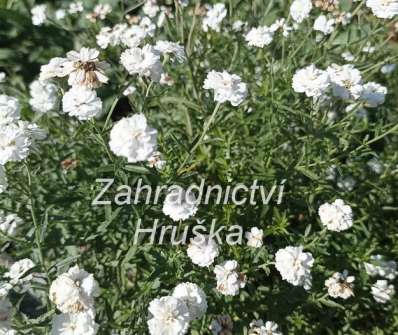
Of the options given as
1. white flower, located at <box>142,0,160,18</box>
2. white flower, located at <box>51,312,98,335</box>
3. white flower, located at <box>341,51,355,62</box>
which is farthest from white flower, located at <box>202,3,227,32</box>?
white flower, located at <box>51,312,98,335</box>

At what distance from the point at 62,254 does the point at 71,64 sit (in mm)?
1241

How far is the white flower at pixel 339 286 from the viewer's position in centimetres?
233

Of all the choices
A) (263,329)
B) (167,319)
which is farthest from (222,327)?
(167,319)

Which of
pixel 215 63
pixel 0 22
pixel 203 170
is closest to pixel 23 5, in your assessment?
pixel 0 22

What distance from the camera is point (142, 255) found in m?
2.53

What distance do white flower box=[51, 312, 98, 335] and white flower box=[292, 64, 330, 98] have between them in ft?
4.14

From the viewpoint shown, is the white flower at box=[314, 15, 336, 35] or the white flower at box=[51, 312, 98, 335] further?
the white flower at box=[314, 15, 336, 35]

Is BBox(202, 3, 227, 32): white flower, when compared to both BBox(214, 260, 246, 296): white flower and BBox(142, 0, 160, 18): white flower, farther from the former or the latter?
BBox(214, 260, 246, 296): white flower

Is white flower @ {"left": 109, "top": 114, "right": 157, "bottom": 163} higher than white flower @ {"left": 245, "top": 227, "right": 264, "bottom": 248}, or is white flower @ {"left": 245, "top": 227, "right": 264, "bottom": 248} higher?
white flower @ {"left": 109, "top": 114, "right": 157, "bottom": 163}

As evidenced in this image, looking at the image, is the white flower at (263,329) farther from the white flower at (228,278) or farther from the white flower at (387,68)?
the white flower at (387,68)

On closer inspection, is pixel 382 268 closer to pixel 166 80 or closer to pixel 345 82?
pixel 345 82

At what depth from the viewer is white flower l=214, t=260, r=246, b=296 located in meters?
2.12

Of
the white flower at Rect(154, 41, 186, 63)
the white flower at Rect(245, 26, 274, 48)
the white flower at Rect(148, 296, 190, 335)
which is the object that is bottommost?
the white flower at Rect(148, 296, 190, 335)

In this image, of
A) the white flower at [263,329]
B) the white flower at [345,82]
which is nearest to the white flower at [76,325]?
the white flower at [263,329]
